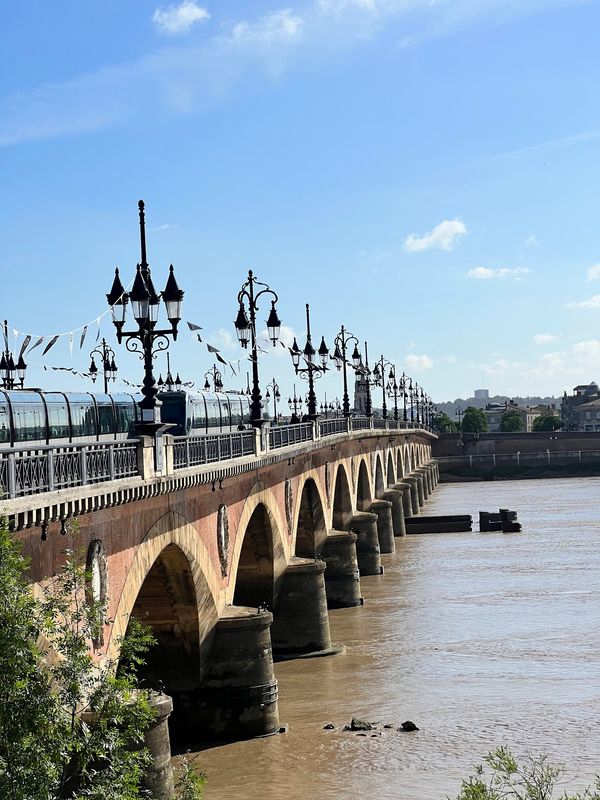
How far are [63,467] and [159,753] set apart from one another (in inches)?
168

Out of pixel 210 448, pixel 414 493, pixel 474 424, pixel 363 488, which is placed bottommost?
pixel 414 493

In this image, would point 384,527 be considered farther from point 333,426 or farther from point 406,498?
point 406,498

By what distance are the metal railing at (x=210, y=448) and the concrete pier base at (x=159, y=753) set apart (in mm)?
5007

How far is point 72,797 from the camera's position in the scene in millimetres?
12180

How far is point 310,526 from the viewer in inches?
1715

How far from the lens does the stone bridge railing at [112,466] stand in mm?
13202

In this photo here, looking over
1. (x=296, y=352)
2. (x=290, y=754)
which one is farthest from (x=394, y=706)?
(x=296, y=352)

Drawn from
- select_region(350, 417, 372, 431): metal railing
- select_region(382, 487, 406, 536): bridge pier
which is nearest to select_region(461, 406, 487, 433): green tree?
select_region(382, 487, 406, 536): bridge pier

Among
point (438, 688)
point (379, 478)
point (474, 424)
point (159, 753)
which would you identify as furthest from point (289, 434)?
point (474, 424)

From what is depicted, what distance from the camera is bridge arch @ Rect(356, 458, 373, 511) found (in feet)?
203

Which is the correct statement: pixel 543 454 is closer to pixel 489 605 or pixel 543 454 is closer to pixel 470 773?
pixel 489 605

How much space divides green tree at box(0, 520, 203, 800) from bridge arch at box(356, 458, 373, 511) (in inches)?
1939

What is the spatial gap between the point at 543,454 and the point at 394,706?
363 feet

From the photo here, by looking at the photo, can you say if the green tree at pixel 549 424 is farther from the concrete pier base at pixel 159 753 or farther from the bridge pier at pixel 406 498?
the concrete pier base at pixel 159 753
